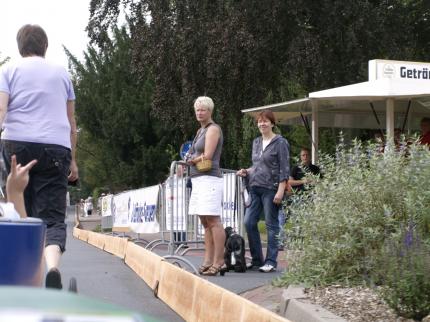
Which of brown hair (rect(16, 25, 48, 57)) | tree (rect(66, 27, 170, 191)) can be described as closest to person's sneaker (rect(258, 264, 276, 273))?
brown hair (rect(16, 25, 48, 57))

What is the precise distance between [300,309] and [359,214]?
128 centimetres

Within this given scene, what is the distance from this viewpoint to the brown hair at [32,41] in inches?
225

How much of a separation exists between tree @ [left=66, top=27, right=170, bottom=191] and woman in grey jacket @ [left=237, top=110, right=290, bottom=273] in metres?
33.5

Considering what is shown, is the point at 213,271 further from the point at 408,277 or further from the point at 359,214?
the point at 408,277

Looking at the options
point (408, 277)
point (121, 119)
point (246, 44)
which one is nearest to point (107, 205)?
point (246, 44)

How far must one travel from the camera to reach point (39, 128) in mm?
5605

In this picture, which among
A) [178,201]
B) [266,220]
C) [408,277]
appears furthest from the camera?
[178,201]

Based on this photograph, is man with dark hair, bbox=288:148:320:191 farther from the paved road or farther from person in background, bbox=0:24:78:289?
person in background, bbox=0:24:78:289

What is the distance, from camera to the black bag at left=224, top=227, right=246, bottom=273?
10211 mm

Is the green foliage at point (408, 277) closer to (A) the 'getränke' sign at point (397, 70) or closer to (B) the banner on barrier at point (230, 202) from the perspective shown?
(B) the banner on barrier at point (230, 202)

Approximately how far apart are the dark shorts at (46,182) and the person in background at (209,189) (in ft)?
12.3

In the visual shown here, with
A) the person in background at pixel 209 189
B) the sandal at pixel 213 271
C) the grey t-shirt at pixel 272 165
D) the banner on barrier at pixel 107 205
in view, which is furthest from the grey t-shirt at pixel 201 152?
the banner on barrier at pixel 107 205

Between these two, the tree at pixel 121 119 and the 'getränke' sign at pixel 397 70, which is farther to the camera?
the tree at pixel 121 119

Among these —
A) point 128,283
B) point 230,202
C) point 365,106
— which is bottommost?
point 128,283
